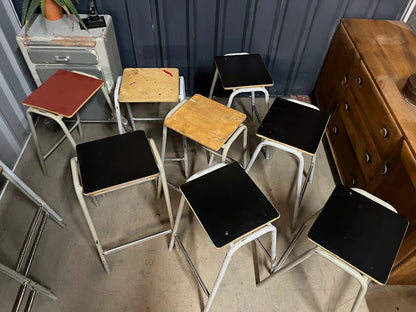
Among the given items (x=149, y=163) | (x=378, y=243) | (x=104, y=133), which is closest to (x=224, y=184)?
(x=149, y=163)

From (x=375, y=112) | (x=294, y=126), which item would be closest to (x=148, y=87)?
(x=294, y=126)

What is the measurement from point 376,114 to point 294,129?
47 cm

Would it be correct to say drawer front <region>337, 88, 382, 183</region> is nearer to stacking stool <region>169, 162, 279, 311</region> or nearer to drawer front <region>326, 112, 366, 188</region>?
drawer front <region>326, 112, 366, 188</region>

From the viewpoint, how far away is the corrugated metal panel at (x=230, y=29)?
2.23m

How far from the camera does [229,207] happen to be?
1.29m

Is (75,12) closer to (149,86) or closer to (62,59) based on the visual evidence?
(62,59)

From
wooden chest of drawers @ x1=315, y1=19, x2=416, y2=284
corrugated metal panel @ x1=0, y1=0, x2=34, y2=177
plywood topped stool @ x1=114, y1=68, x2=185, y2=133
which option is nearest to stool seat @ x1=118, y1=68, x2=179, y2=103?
plywood topped stool @ x1=114, y1=68, x2=185, y2=133

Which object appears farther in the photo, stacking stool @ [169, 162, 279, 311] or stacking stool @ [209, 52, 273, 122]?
stacking stool @ [209, 52, 273, 122]

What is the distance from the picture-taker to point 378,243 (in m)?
1.21

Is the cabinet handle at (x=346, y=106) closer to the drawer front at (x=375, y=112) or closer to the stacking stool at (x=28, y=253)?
the drawer front at (x=375, y=112)

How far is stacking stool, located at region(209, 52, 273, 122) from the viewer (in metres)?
1.94

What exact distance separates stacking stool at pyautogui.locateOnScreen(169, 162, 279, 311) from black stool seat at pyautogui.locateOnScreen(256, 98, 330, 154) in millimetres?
385

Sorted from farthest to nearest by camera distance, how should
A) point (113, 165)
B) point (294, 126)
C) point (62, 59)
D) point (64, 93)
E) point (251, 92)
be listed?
point (251, 92), point (62, 59), point (64, 93), point (294, 126), point (113, 165)

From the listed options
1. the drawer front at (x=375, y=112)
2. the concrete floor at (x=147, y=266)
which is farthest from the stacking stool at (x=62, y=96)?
the drawer front at (x=375, y=112)
